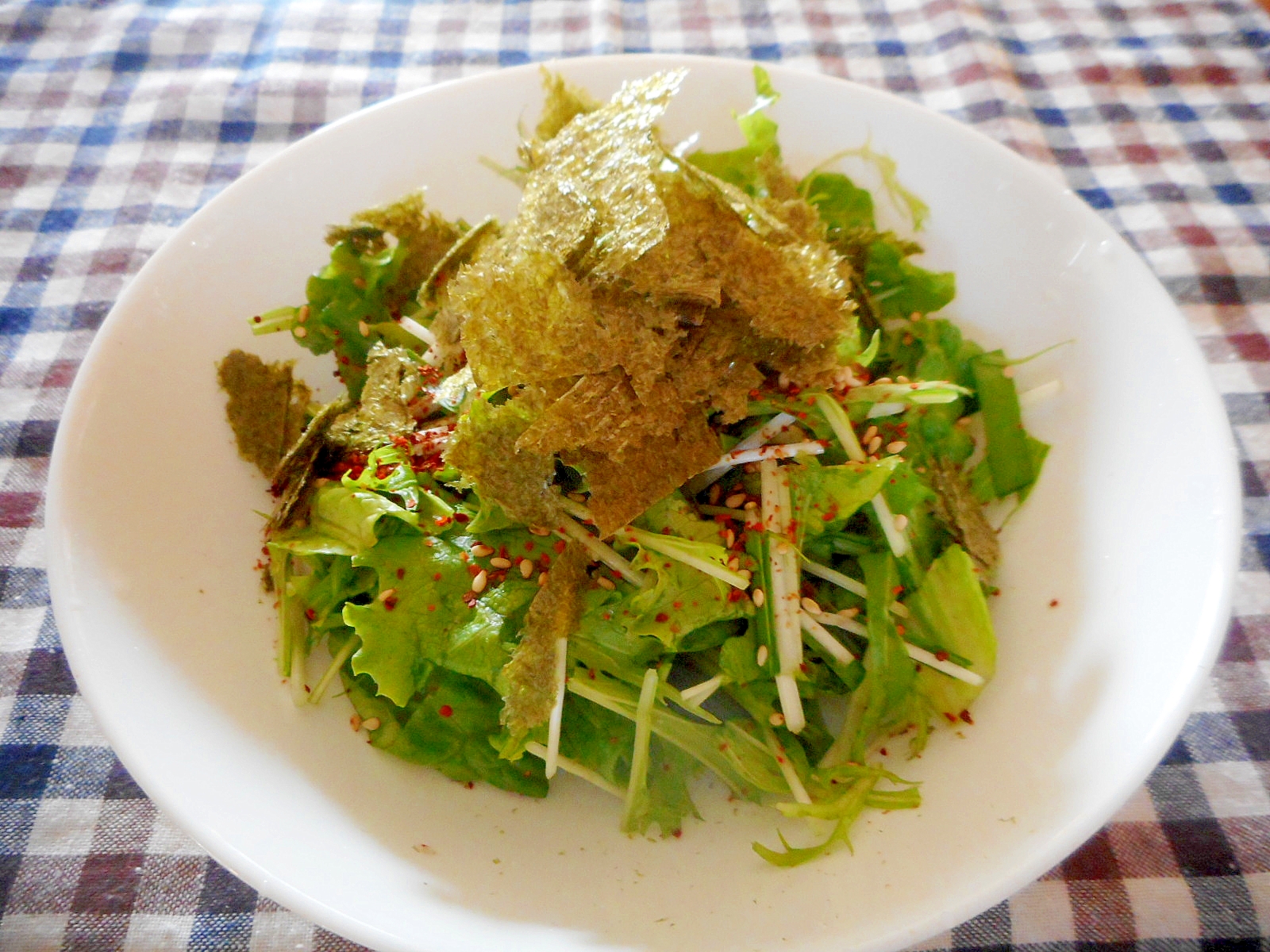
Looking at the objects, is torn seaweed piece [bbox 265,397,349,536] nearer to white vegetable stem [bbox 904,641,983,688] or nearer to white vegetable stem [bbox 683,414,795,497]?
white vegetable stem [bbox 683,414,795,497]

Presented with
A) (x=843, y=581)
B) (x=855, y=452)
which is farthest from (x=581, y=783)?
(x=855, y=452)

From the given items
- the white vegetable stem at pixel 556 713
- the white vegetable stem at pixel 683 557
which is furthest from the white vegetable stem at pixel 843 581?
the white vegetable stem at pixel 556 713

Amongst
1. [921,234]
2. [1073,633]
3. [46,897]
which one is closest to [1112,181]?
[921,234]

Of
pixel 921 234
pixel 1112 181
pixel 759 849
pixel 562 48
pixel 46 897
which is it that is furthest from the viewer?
pixel 562 48

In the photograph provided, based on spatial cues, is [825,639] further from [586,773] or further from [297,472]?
[297,472]

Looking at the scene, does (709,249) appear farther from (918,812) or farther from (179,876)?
(179,876)

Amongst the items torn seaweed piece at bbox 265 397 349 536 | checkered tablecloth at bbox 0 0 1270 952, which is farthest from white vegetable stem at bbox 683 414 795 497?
checkered tablecloth at bbox 0 0 1270 952

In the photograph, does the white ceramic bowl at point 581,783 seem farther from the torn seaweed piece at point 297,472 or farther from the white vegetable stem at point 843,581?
the white vegetable stem at point 843,581
